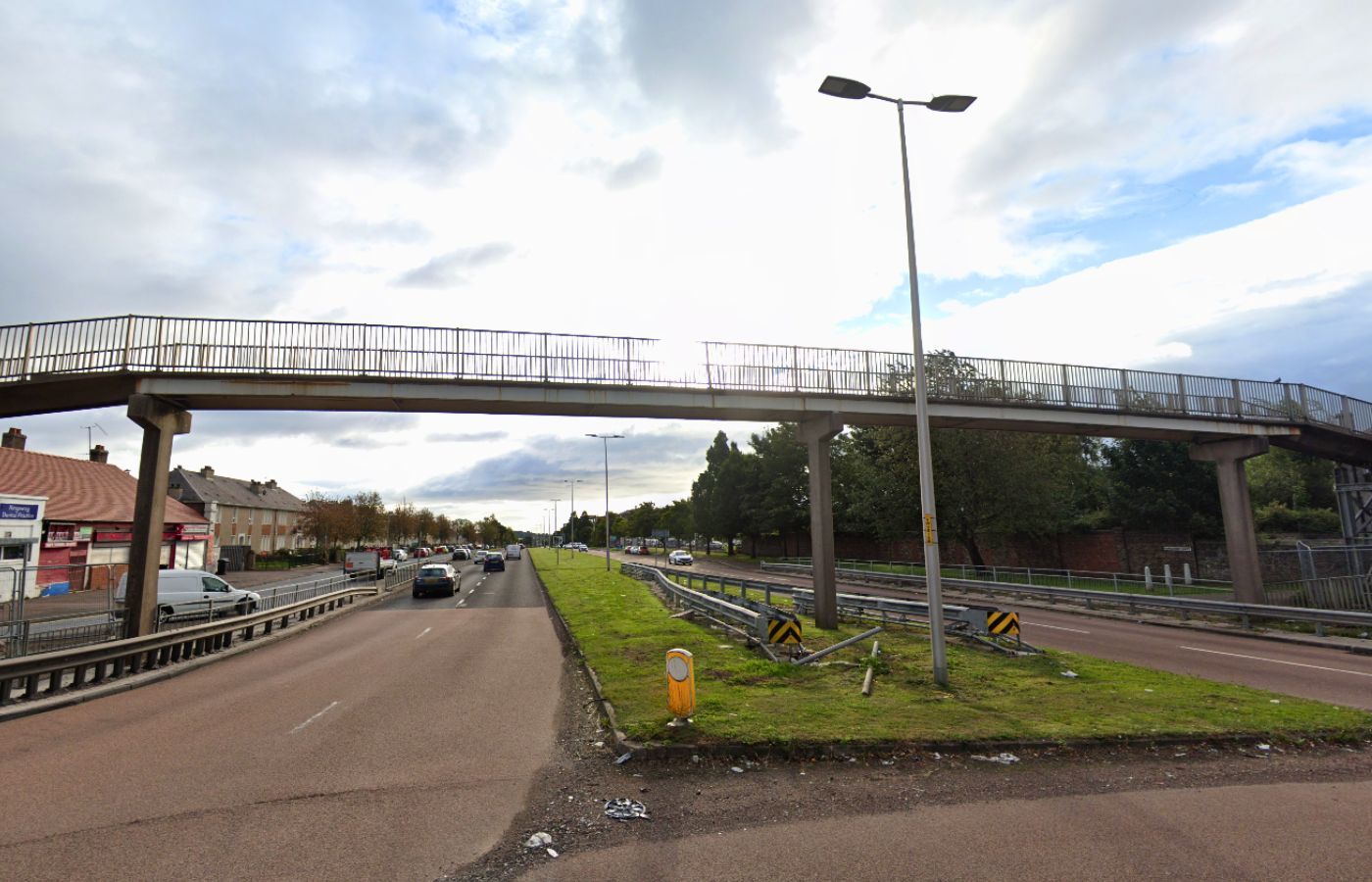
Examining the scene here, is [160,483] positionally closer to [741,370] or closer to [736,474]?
[741,370]

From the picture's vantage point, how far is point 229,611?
21984 mm

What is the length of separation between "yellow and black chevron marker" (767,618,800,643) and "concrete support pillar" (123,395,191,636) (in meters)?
13.4

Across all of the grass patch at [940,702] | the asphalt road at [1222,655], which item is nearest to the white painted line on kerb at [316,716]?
the grass patch at [940,702]

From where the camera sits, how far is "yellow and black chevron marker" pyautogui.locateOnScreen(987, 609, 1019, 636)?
13891 millimetres

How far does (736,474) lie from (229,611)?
2181 inches

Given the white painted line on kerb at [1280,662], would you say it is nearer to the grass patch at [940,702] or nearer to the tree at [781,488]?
the grass patch at [940,702]

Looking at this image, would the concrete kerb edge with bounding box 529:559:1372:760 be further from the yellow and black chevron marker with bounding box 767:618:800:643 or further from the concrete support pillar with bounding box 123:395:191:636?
the concrete support pillar with bounding box 123:395:191:636

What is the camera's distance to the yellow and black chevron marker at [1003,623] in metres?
13.9

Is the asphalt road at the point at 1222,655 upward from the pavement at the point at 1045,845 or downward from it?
downward

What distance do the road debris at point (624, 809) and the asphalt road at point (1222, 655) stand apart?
10.5 metres

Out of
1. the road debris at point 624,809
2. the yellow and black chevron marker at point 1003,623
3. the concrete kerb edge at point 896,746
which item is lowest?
the road debris at point 624,809

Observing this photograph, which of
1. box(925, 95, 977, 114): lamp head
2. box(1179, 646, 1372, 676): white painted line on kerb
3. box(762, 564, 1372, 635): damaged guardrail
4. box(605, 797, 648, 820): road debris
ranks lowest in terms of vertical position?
box(1179, 646, 1372, 676): white painted line on kerb

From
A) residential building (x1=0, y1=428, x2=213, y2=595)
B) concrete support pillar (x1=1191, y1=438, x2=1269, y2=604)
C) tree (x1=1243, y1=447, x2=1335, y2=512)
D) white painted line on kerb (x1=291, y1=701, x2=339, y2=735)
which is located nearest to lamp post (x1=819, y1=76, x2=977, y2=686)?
white painted line on kerb (x1=291, y1=701, x2=339, y2=735)

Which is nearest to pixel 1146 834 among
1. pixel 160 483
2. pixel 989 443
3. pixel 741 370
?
pixel 741 370
